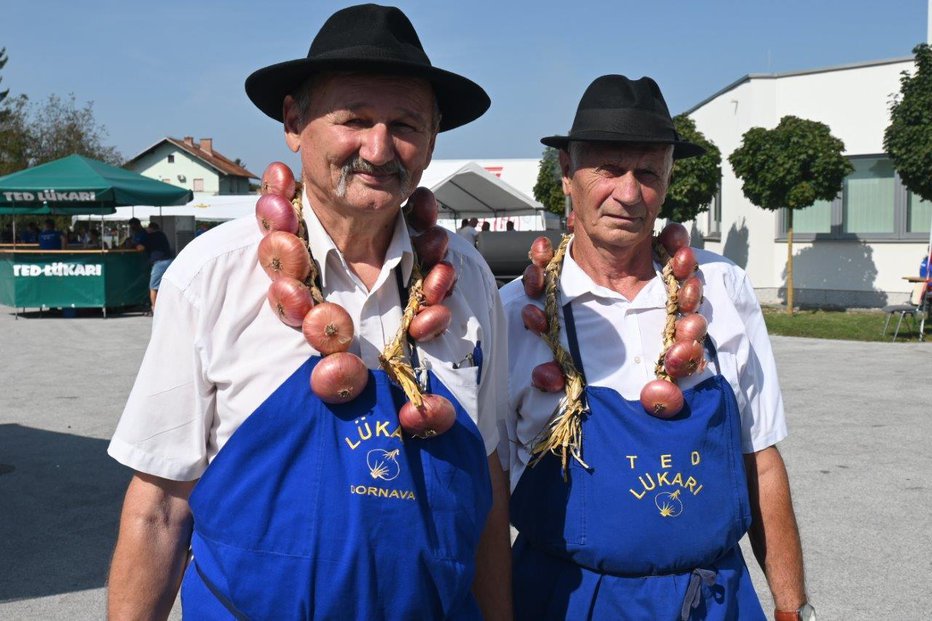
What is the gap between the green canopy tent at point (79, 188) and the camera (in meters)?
17.2

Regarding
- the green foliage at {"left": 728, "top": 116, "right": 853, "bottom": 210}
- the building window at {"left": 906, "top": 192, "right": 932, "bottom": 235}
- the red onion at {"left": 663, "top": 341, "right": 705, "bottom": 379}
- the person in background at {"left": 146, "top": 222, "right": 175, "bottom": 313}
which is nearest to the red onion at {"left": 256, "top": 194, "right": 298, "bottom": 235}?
the red onion at {"left": 663, "top": 341, "right": 705, "bottom": 379}

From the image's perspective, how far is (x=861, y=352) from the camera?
12.6m

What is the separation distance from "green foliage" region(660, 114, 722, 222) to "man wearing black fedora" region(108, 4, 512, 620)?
19690mm

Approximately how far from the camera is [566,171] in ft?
8.71

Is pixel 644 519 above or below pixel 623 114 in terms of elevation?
below

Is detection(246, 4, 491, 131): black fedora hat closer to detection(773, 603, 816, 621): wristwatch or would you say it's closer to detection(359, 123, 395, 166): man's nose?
detection(359, 123, 395, 166): man's nose

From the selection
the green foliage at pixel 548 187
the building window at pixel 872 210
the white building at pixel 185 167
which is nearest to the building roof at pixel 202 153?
the white building at pixel 185 167

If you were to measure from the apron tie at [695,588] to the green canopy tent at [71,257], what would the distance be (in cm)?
1675

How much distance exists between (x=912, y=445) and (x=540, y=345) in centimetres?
589

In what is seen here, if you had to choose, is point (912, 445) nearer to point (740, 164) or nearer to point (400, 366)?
point (400, 366)

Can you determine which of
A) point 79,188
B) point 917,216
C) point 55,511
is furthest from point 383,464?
point 917,216

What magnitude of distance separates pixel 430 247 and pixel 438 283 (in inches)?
4.9

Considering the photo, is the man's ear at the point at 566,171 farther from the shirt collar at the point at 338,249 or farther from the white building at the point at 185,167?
the white building at the point at 185,167

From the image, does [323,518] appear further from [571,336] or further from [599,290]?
[599,290]
